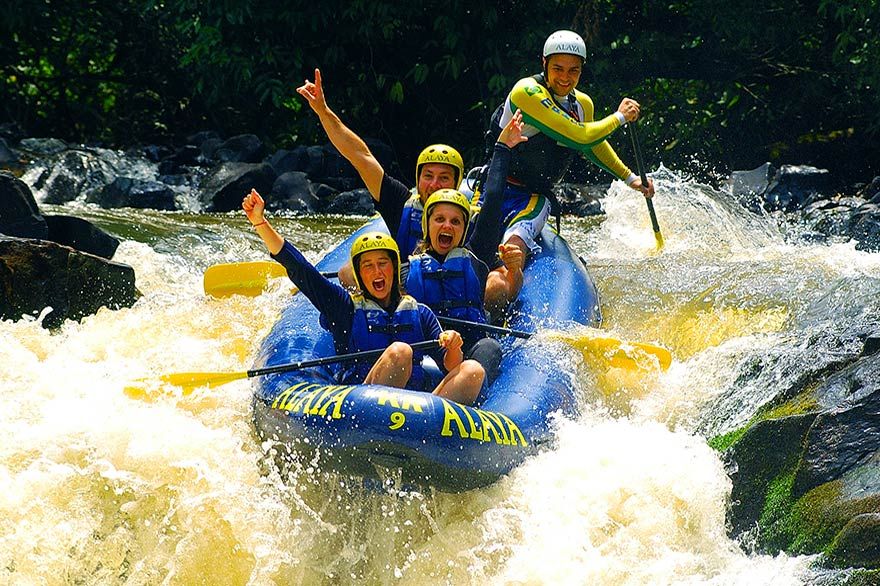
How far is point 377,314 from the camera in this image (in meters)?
4.71

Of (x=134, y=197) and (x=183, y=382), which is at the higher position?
(x=183, y=382)

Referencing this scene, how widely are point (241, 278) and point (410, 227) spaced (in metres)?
1.46

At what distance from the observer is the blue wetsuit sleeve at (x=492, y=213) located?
18.4 feet

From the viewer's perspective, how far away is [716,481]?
435 cm

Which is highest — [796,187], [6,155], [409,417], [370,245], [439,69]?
[439,69]

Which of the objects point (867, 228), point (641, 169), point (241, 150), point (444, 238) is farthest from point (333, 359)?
point (241, 150)

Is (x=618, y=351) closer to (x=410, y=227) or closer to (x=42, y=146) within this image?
(x=410, y=227)

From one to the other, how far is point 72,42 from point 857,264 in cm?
1004

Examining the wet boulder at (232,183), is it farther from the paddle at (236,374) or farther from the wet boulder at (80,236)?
the paddle at (236,374)

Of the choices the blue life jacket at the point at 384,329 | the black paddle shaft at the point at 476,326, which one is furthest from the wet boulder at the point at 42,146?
the blue life jacket at the point at 384,329

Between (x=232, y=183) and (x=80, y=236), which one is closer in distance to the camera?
(x=80, y=236)

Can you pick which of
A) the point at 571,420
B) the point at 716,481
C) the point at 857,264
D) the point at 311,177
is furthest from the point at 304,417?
the point at 311,177

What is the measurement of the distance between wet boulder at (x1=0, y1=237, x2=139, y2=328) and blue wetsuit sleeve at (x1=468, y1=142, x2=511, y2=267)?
7.21 ft

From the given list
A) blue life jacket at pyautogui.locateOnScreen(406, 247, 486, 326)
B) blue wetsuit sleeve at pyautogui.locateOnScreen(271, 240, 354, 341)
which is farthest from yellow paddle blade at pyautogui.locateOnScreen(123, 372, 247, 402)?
blue life jacket at pyautogui.locateOnScreen(406, 247, 486, 326)
